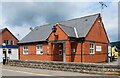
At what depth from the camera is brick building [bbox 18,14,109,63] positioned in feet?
93.9

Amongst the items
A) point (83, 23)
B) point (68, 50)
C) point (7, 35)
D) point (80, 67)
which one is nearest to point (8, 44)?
point (7, 35)

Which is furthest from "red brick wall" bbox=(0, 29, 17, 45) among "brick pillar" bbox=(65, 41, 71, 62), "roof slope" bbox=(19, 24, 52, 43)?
"brick pillar" bbox=(65, 41, 71, 62)

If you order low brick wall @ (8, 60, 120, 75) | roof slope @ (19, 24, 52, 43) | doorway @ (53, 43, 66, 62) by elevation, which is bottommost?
low brick wall @ (8, 60, 120, 75)

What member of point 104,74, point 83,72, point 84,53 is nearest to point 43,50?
point 84,53

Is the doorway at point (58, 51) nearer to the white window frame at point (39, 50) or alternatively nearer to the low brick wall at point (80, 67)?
the white window frame at point (39, 50)

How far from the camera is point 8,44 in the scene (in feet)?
188

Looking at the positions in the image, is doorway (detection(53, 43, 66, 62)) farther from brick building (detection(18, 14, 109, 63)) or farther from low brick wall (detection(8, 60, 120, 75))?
low brick wall (detection(8, 60, 120, 75))

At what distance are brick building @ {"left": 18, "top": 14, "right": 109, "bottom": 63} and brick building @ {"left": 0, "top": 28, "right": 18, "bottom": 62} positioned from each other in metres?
13.5

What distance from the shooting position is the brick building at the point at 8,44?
156ft

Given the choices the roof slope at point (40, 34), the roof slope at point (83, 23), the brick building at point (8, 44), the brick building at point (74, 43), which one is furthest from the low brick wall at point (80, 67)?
the brick building at point (8, 44)

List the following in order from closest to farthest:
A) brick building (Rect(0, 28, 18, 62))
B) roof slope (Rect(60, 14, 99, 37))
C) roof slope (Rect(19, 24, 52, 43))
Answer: roof slope (Rect(60, 14, 99, 37)) → roof slope (Rect(19, 24, 52, 43)) → brick building (Rect(0, 28, 18, 62))

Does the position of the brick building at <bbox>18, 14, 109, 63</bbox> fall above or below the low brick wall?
above

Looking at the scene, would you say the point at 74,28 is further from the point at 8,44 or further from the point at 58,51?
the point at 8,44

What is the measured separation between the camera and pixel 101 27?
1330 inches
